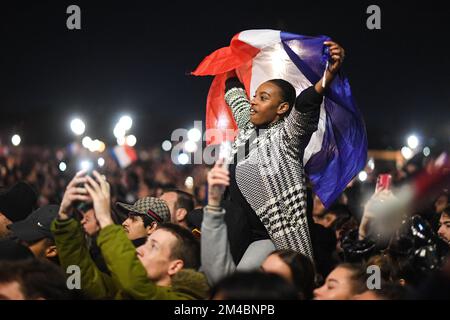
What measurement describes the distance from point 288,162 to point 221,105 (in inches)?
58.5

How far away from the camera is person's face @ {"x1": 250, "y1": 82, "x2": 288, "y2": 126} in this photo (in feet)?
16.6

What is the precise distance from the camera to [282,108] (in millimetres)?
5117

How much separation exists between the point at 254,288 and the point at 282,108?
2.39 meters

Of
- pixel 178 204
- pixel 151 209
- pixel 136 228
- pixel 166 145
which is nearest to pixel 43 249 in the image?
pixel 136 228

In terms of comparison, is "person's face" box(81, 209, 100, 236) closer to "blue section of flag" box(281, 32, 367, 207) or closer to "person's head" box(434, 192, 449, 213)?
"blue section of flag" box(281, 32, 367, 207)

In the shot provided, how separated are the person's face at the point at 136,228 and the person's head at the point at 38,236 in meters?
0.65

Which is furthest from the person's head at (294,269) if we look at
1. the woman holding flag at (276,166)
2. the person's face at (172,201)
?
the person's face at (172,201)

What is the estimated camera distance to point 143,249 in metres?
4.37

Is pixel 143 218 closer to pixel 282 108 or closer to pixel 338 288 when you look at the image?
pixel 282 108

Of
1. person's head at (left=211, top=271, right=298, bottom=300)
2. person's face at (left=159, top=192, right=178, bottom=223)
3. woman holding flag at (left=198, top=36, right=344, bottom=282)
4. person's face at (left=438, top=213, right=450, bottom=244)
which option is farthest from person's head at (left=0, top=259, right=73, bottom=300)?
person's face at (left=438, top=213, right=450, bottom=244)

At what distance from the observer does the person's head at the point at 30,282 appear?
3631 millimetres
